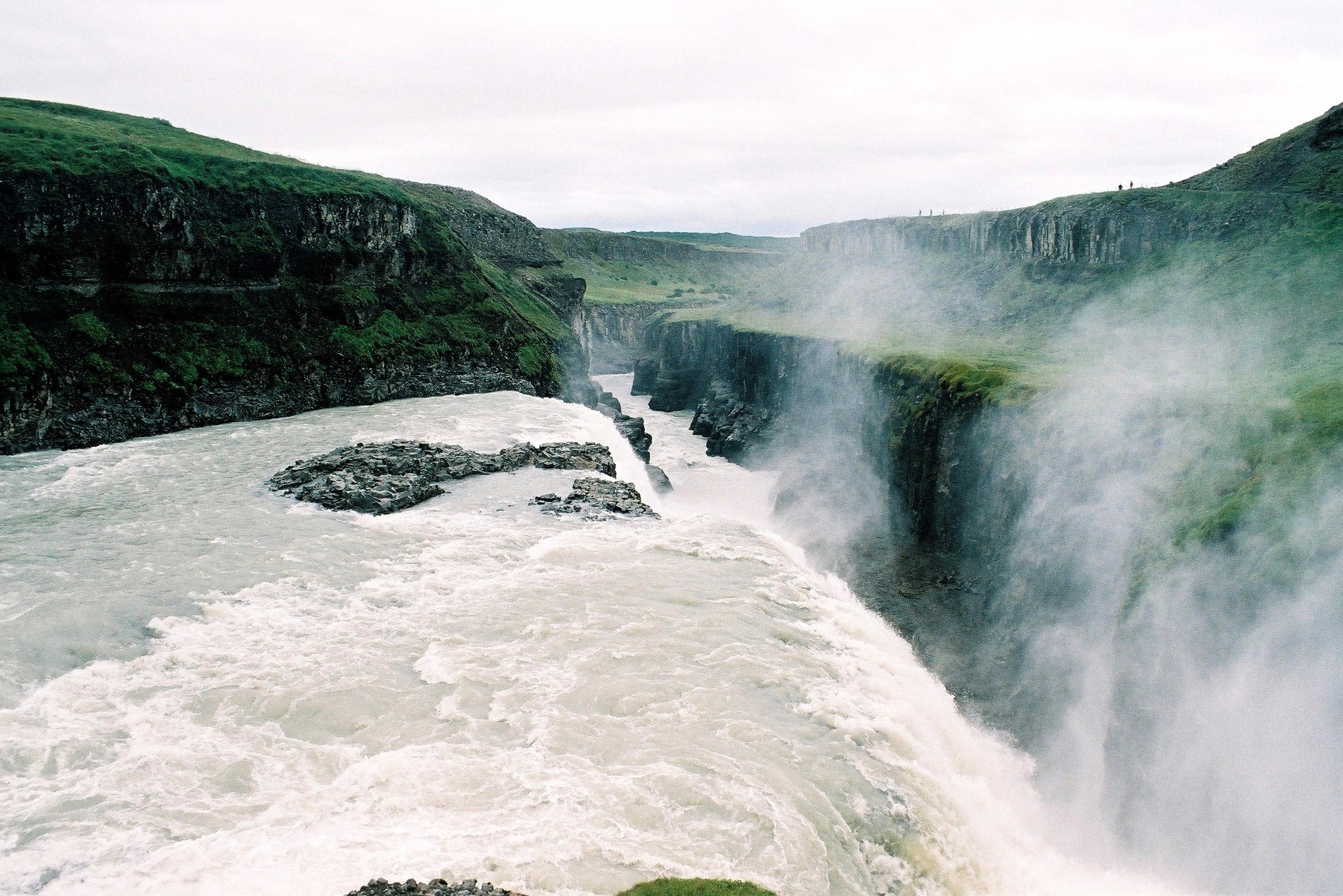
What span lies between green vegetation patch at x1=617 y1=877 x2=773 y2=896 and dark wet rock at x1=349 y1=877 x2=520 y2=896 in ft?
6.41

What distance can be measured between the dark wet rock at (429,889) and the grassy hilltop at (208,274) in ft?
129

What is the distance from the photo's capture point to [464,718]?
18.1 m

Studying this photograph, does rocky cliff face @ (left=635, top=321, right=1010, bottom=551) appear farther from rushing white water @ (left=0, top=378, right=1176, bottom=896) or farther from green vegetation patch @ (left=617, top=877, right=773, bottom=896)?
green vegetation patch @ (left=617, top=877, right=773, bottom=896)

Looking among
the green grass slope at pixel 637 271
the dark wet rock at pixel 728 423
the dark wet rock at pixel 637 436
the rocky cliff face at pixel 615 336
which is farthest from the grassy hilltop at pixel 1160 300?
the green grass slope at pixel 637 271

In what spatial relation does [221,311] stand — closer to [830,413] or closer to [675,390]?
[830,413]

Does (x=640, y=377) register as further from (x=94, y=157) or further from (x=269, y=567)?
(x=269, y=567)

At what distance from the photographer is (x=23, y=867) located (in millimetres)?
12922

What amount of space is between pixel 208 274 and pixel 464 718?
1839 inches

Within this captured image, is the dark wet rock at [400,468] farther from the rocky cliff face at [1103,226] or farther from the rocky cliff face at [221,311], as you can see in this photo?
the rocky cliff face at [1103,226]

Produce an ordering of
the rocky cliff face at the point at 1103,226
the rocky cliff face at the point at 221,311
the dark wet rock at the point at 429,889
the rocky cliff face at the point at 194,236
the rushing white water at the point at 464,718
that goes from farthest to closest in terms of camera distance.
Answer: the rocky cliff face at the point at 1103,226 → the rocky cliff face at the point at 194,236 → the rocky cliff face at the point at 221,311 → the rushing white water at the point at 464,718 → the dark wet rock at the point at 429,889

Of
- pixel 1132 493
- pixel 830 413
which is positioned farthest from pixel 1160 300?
pixel 1132 493

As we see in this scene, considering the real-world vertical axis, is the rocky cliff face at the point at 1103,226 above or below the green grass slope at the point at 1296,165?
below

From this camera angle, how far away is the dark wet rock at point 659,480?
166ft

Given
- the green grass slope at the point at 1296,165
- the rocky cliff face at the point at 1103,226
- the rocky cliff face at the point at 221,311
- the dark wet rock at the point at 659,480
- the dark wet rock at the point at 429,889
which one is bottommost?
the dark wet rock at the point at 659,480
